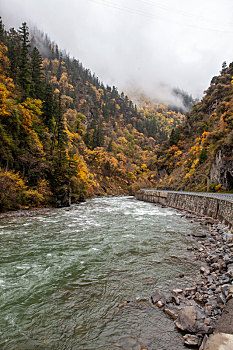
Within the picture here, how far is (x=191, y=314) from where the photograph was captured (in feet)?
13.9

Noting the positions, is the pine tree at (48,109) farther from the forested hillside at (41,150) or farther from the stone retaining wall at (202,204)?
the stone retaining wall at (202,204)

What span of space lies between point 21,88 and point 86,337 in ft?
112

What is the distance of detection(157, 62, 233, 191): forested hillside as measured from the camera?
2722 centimetres

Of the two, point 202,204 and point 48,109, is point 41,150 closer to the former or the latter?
point 48,109

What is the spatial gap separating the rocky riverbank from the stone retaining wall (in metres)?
6.29

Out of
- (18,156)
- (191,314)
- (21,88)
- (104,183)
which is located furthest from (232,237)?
(104,183)

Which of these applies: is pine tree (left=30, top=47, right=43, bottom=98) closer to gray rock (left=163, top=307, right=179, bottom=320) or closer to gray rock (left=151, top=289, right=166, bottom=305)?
gray rock (left=151, top=289, right=166, bottom=305)

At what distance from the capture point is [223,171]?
1029 inches

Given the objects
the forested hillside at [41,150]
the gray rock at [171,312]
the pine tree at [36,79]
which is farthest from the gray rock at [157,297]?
the pine tree at [36,79]

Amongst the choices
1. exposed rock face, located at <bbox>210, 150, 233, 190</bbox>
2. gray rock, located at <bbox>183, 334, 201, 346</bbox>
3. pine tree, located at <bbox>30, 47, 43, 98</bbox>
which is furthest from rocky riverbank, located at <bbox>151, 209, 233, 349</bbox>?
pine tree, located at <bbox>30, 47, 43, 98</bbox>

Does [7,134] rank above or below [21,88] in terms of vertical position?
below

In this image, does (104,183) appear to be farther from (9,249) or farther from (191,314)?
(191,314)

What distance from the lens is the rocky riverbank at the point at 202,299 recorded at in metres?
3.95

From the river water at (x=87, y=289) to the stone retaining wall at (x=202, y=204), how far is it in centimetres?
558
